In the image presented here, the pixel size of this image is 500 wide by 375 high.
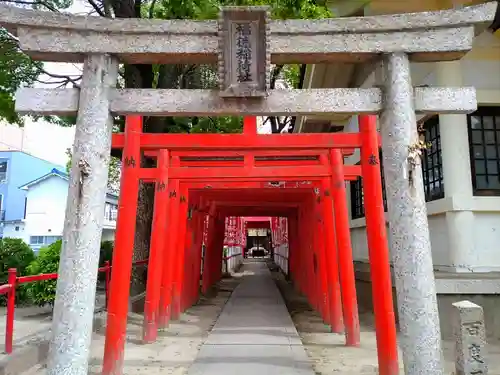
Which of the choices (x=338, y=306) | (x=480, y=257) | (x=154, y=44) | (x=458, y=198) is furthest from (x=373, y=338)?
(x=154, y=44)

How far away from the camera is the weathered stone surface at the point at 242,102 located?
406 centimetres

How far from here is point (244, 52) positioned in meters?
4.09

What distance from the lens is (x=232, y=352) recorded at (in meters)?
6.32

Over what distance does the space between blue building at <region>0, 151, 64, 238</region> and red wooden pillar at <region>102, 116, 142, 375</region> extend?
78.8 ft

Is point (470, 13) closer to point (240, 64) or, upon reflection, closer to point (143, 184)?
point (240, 64)

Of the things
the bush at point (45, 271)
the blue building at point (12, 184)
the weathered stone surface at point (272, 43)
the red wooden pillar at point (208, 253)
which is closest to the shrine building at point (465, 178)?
the weathered stone surface at point (272, 43)

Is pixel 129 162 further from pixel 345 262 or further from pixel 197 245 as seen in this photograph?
pixel 197 245

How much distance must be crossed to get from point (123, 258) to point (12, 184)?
82.9ft

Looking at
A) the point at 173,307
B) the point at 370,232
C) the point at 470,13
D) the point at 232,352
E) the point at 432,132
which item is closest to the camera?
the point at 470,13

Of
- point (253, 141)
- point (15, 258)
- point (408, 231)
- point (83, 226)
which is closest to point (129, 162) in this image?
point (253, 141)

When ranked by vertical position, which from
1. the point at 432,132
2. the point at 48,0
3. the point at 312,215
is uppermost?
the point at 48,0

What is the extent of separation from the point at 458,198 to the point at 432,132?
167cm

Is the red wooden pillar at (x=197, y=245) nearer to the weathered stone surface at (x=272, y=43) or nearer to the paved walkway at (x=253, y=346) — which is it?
the paved walkway at (x=253, y=346)

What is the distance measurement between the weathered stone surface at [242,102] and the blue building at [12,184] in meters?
25.3
